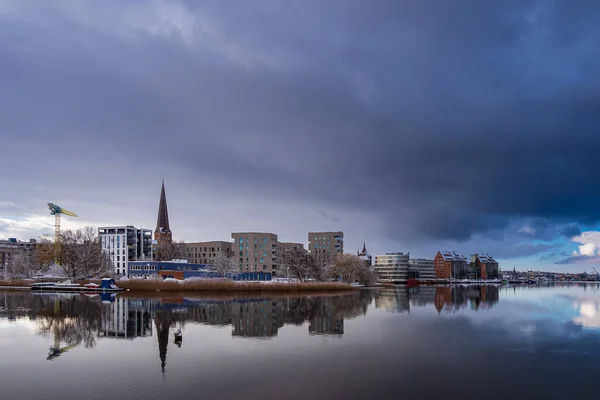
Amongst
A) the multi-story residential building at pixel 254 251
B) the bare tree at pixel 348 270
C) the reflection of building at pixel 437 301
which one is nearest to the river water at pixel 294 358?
the reflection of building at pixel 437 301

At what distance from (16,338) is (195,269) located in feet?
401

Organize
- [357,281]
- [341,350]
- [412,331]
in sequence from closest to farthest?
1. [341,350]
2. [412,331]
3. [357,281]

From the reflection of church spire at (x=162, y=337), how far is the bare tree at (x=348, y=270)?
117 m

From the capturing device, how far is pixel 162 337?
40.6 m

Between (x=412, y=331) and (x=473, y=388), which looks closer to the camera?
(x=473, y=388)

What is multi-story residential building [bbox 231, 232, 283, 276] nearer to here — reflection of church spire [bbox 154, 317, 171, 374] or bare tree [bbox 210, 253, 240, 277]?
bare tree [bbox 210, 253, 240, 277]

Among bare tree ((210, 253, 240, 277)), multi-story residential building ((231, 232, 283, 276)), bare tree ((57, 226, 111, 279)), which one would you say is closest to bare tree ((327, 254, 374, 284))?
multi-story residential building ((231, 232, 283, 276))

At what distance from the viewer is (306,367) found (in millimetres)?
28891

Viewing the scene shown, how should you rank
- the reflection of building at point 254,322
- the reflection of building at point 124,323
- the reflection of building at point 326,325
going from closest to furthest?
the reflection of building at point 124,323, the reflection of building at point 254,322, the reflection of building at point 326,325

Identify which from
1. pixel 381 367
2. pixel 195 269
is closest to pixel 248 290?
pixel 195 269

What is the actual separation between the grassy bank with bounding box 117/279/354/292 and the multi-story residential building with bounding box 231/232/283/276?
67534 mm

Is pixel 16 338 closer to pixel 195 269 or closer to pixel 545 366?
pixel 545 366

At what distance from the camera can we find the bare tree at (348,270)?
545 ft

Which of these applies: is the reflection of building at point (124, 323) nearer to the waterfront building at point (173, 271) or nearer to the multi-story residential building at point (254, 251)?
the waterfront building at point (173, 271)
